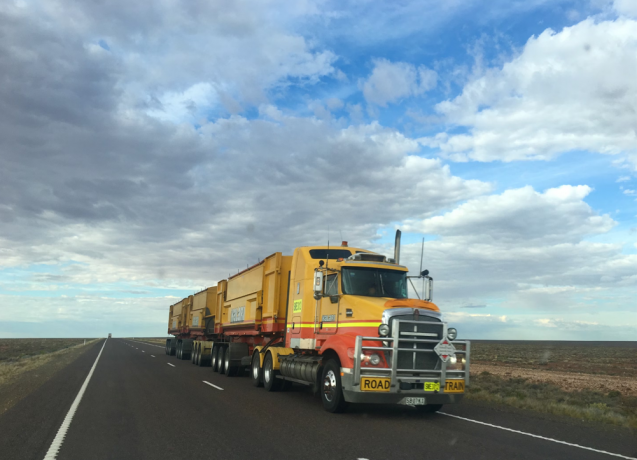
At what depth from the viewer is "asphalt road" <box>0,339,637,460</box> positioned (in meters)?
7.27

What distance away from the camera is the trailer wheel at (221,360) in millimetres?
22094

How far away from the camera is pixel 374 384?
33.0 ft

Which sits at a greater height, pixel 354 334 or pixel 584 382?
pixel 354 334

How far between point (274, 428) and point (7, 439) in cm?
412

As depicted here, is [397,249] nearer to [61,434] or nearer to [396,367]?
[396,367]

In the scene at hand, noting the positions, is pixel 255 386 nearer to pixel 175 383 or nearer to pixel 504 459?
pixel 175 383

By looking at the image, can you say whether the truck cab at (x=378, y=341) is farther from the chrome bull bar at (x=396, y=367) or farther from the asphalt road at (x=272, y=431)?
the asphalt road at (x=272, y=431)

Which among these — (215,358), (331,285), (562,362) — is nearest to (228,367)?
(215,358)

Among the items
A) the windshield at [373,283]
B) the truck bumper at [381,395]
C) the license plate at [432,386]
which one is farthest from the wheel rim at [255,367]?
the license plate at [432,386]

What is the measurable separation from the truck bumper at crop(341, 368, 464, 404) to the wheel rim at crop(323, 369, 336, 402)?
65 centimetres

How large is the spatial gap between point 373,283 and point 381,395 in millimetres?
2731

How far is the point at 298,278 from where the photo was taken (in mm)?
14414

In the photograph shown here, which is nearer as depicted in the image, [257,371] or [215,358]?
[257,371]

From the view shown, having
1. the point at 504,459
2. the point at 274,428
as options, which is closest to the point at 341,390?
the point at 274,428
